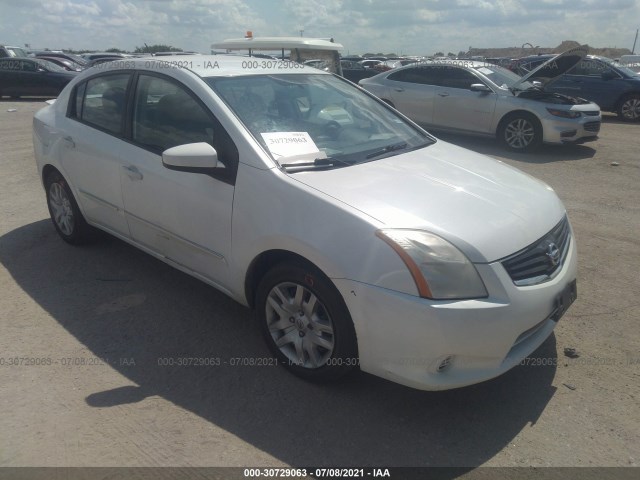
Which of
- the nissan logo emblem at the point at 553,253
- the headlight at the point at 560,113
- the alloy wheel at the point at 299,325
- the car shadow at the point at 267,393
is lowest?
the car shadow at the point at 267,393

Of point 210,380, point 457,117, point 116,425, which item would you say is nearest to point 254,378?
point 210,380

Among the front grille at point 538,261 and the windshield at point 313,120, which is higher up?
the windshield at point 313,120

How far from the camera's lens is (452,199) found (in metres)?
2.97

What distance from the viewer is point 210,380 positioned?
3.20 m

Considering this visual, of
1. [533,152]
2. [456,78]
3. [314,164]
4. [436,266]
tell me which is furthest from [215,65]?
[456,78]

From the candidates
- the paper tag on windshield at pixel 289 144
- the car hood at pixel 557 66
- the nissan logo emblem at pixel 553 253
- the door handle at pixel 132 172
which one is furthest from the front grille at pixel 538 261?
the car hood at pixel 557 66

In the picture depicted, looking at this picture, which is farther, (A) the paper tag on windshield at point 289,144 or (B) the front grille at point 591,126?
(B) the front grille at point 591,126

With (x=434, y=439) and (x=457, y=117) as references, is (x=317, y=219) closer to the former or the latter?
(x=434, y=439)

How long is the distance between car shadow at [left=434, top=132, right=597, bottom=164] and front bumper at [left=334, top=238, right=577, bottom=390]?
23.7 feet

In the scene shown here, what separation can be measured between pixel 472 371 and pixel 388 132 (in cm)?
199

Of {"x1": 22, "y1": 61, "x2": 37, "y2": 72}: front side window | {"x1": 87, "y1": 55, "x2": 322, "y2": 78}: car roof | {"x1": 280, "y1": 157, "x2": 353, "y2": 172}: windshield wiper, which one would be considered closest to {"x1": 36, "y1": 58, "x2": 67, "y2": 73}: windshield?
{"x1": 22, "y1": 61, "x2": 37, "y2": 72}: front side window

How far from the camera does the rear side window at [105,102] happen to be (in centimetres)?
415

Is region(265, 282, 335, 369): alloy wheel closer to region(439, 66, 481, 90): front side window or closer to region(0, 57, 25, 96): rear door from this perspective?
region(439, 66, 481, 90): front side window

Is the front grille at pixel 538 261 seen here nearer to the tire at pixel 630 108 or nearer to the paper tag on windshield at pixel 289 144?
the paper tag on windshield at pixel 289 144
